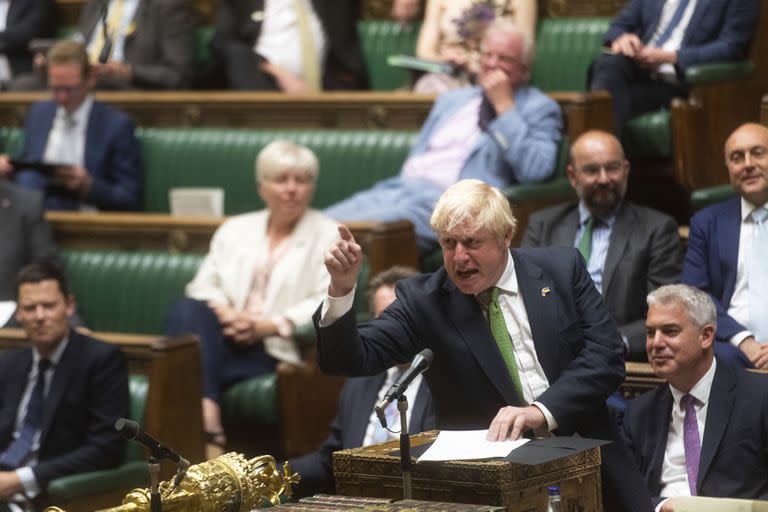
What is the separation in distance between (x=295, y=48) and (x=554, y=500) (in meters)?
3.56

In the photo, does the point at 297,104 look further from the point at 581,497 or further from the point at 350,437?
the point at 581,497

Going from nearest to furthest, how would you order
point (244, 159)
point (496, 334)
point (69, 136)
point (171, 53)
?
1. point (496, 334)
2. point (244, 159)
3. point (69, 136)
4. point (171, 53)

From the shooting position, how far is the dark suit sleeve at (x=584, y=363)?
2.40 meters

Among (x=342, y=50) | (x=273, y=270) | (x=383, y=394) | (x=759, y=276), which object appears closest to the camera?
(x=383, y=394)

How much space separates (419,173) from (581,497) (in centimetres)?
244

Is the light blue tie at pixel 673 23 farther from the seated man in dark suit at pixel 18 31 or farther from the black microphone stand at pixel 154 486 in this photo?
the black microphone stand at pixel 154 486

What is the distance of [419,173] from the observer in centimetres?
463

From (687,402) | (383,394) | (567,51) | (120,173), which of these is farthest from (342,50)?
(687,402)

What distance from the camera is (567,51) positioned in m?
5.25

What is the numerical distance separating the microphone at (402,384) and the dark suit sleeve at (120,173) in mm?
3031

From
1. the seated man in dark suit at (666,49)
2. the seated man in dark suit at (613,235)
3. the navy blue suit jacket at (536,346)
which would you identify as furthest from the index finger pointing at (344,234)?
the seated man in dark suit at (666,49)

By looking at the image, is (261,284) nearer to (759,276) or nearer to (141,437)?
(759,276)

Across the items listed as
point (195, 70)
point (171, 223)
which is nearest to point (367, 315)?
point (171, 223)

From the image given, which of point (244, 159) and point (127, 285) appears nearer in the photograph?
point (127, 285)
